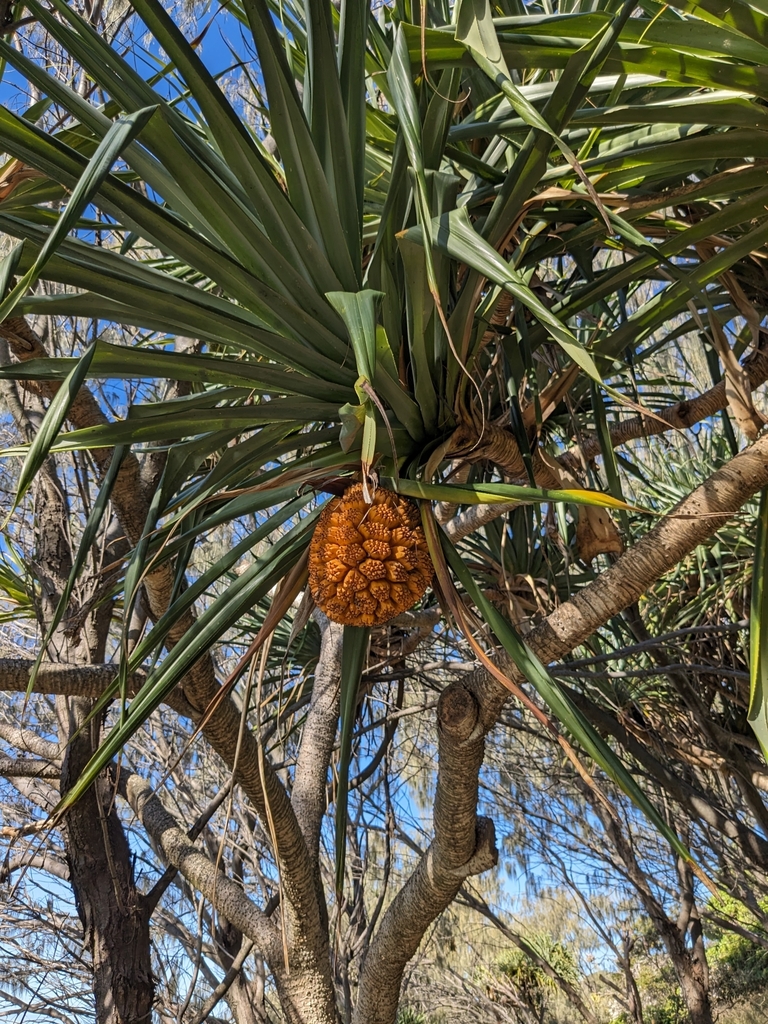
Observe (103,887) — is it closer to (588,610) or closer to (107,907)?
(107,907)

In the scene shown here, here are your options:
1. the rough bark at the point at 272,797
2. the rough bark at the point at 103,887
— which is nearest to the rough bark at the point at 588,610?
the rough bark at the point at 272,797

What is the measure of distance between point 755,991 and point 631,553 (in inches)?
249

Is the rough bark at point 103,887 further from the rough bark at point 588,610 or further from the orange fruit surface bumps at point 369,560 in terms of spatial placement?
the orange fruit surface bumps at point 369,560

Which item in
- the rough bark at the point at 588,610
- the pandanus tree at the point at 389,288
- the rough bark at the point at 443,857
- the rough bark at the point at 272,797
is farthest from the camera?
the rough bark at the point at 272,797

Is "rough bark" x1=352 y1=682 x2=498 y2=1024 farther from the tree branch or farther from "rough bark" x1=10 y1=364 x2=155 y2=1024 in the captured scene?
"rough bark" x1=10 y1=364 x2=155 y2=1024

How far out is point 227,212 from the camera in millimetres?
960

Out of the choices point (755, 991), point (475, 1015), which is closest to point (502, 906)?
point (755, 991)

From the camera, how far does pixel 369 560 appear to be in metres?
0.92

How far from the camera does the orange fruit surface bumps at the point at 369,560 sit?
36.1 inches

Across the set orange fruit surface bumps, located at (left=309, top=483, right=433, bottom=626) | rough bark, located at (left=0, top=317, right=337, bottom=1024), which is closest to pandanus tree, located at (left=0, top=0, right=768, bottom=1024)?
orange fruit surface bumps, located at (left=309, top=483, right=433, bottom=626)

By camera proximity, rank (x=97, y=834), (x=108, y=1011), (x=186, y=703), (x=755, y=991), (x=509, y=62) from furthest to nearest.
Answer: (x=755, y=991) < (x=97, y=834) < (x=108, y=1011) < (x=186, y=703) < (x=509, y=62)

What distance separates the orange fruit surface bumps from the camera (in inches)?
36.1

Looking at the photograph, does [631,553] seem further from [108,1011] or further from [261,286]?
[108,1011]

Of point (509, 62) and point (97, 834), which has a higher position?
point (509, 62)
